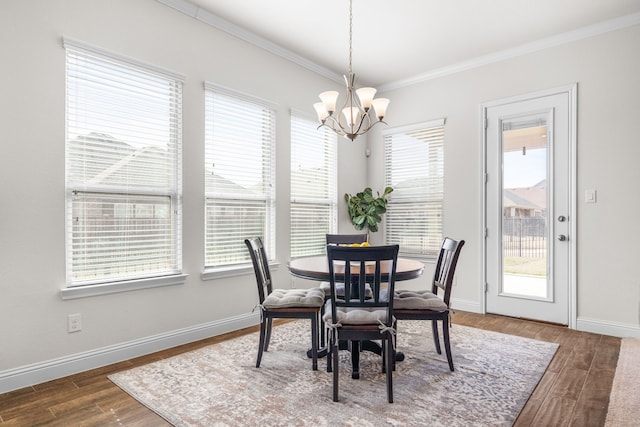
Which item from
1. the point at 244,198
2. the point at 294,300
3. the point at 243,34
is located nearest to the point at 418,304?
the point at 294,300

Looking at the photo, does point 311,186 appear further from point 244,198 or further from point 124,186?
point 124,186

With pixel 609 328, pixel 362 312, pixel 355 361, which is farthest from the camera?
pixel 609 328

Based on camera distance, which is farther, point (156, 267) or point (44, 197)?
point (156, 267)

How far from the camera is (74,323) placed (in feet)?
8.63

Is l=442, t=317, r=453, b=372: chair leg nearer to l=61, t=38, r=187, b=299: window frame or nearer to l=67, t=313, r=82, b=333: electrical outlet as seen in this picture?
l=61, t=38, r=187, b=299: window frame

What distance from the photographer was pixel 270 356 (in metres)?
2.92

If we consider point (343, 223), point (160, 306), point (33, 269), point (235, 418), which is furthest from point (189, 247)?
point (343, 223)

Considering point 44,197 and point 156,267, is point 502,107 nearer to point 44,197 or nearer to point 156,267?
point 156,267

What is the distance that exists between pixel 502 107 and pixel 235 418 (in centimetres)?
407

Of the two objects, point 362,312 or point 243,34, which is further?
point 243,34

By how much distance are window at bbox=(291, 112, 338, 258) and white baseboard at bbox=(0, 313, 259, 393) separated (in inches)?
48.0

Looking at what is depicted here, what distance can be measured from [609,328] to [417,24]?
3422 millimetres

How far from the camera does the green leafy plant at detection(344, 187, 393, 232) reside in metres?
4.92

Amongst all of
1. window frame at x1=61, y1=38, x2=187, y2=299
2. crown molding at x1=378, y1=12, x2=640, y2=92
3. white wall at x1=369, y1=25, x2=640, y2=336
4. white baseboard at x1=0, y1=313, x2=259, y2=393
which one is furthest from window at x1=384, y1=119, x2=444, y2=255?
window frame at x1=61, y1=38, x2=187, y2=299
